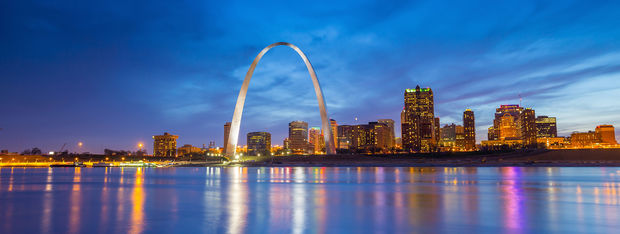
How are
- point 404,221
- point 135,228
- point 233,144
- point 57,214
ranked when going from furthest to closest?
point 233,144, point 57,214, point 404,221, point 135,228

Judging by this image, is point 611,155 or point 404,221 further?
point 611,155

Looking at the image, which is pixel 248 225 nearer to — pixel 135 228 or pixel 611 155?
pixel 135 228

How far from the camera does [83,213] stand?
13.0 metres

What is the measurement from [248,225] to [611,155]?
103 m

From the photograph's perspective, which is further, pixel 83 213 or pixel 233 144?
pixel 233 144

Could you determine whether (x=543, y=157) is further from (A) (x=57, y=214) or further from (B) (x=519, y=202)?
(A) (x=57, y=214)

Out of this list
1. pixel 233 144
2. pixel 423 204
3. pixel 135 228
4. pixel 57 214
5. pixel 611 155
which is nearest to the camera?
pixel 135 228

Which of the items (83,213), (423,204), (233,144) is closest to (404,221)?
(423,204)

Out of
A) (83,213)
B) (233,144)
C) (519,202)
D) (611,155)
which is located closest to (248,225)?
(83,213)

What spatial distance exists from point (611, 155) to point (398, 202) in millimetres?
96496

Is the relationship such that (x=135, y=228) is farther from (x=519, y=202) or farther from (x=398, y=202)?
(x=519, y=202)

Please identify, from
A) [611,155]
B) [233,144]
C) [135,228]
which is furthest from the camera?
[611,155]

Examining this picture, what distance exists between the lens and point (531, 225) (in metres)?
10.4

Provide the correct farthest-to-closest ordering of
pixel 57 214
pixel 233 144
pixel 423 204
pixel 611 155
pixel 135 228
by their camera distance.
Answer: pixel 611 155 < pixel 233 144 < pixel 423 204 < pixel 57 214 < pixel 135 228
